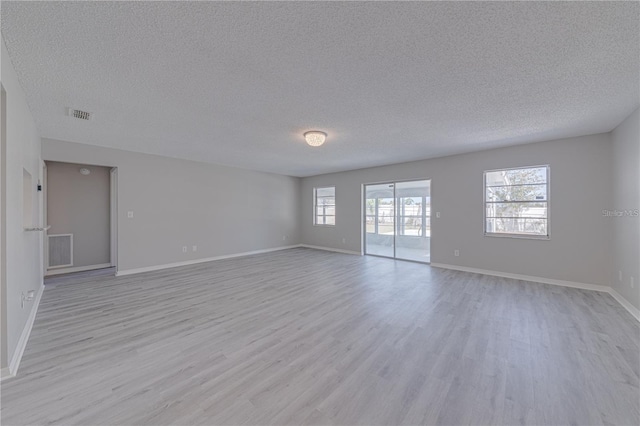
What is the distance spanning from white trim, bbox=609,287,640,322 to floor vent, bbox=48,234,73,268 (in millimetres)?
9006

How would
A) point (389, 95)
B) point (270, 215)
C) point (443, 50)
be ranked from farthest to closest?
point (270, 215) → point (389, 95) → point (443, 50)

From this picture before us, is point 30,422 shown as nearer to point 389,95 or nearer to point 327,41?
point 327,41

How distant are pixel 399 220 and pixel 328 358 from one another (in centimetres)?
490

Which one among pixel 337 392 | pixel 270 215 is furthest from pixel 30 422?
pixel 270 215

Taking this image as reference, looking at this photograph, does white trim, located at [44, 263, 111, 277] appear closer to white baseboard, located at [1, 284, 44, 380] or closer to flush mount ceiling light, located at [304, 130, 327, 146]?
white baseboard, located at [1, 284, 44, 380]

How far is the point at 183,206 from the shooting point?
5688mm

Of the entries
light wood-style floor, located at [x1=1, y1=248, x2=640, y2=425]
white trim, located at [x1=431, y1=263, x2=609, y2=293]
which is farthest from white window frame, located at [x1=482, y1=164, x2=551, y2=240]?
light wood-style floor, located at [x1=1, y1=248, x2=640, y2=425]

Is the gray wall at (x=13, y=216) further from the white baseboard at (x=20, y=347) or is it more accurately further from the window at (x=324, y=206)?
the window at (x=324, y=206)

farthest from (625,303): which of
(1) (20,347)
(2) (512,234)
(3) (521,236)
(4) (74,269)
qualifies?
(4) (74,269)

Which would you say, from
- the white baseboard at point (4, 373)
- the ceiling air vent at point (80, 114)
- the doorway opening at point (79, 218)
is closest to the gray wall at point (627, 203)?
the white baseboard at point (4, 373)

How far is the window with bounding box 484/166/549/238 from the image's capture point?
4.32m

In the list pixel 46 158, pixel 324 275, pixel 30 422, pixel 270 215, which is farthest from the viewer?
pixel 270 215

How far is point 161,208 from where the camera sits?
5.34m

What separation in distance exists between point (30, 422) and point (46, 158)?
4547mm
